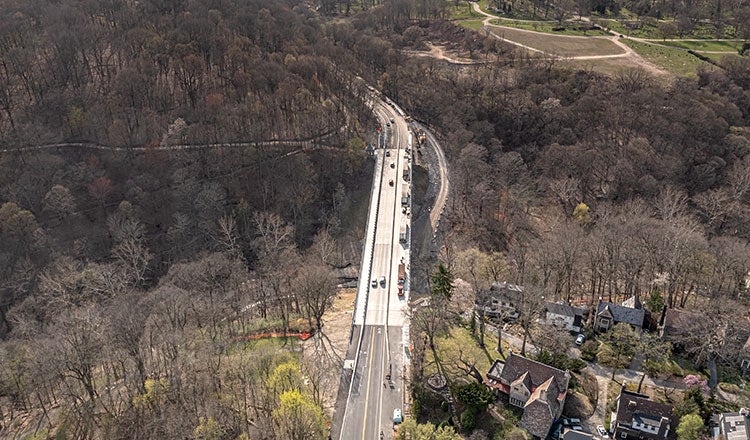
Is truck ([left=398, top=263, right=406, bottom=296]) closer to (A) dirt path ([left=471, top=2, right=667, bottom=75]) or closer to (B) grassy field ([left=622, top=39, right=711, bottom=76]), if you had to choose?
(A) dirt path ([left=471, top=2, right=667, bottom=75])

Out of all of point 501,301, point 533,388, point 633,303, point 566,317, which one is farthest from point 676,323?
point 533,388

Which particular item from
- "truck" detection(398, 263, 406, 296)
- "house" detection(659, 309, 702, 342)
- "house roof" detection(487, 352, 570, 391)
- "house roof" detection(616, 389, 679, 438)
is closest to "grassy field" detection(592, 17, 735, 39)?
"house" detection(659, 309, 702, 342)

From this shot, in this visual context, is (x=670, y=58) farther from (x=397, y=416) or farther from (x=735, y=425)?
(x=397, y=416)

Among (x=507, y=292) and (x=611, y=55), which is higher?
(x=611, y=55)

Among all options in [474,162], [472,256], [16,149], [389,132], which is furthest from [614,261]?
[16,149]

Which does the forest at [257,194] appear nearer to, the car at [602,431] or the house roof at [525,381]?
the car at [602,431]

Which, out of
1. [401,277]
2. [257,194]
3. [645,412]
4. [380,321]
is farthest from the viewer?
[257,194]

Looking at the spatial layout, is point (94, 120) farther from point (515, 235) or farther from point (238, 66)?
point (515, 235)

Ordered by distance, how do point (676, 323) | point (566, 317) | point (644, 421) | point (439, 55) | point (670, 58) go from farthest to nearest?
Answer: point (439, 55) → point (670, 58) → point (566, 317) → point (676, 323) → point (644, 421)
